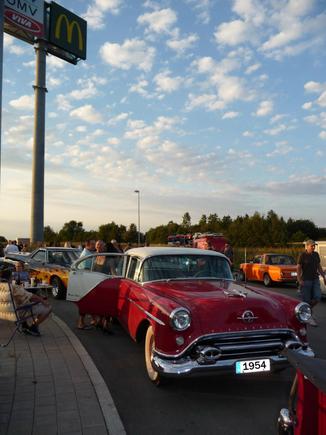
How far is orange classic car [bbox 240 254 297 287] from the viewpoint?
58.7 feet

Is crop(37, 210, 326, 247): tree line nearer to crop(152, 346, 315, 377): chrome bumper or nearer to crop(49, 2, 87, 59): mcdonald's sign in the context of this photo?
crop(49, 2, 87, 59): mcdonald's sign

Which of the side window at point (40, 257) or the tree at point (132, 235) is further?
the tree at point (132, 235)

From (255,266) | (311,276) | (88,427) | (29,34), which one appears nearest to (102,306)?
(88,427)

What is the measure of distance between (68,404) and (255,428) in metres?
1.83

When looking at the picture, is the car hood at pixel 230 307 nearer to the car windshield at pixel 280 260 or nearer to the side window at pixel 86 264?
the side window at pixel 86 264

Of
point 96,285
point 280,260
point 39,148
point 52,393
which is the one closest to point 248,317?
point 52,393

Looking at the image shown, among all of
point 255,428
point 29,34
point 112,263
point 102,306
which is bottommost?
point 255,428

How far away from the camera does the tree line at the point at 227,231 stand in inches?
2454

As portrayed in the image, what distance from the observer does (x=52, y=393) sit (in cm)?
488

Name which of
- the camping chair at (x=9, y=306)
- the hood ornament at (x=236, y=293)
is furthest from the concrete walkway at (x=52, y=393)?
the hood ornament at (x=236, y=293)

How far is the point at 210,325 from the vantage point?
495 cm

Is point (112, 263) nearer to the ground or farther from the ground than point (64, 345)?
farther from the ground

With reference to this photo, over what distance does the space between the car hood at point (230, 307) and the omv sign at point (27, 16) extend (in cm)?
3482

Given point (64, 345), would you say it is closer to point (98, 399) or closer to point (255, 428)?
point (98, 399)
